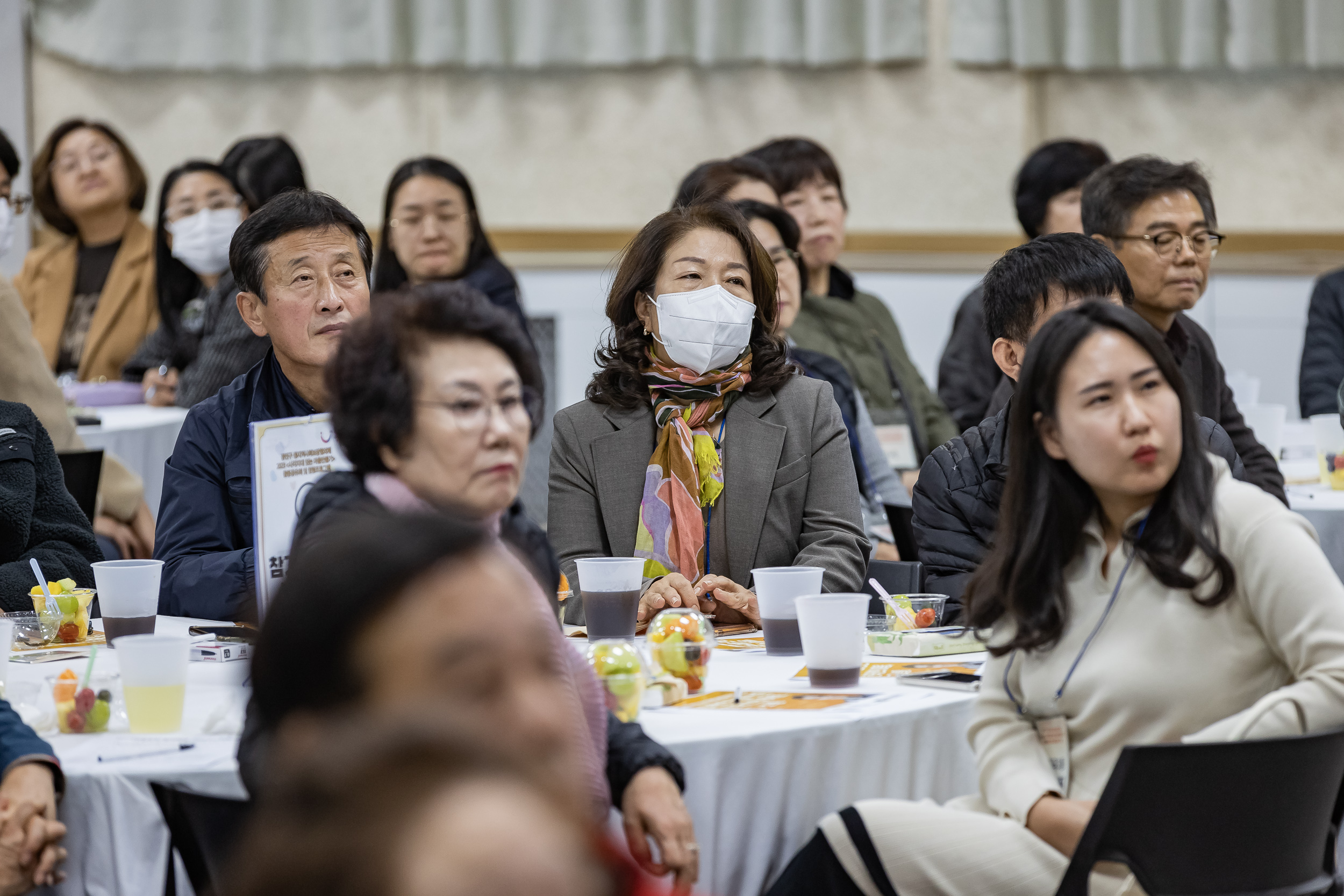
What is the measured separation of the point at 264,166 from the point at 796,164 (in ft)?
7.61

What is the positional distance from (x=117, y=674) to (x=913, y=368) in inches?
148

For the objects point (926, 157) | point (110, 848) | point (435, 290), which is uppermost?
point (926, 157)

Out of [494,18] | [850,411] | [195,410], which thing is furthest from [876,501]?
[494,18]

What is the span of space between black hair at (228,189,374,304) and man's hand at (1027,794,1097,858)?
1.79 m

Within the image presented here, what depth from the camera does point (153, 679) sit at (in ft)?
6.66

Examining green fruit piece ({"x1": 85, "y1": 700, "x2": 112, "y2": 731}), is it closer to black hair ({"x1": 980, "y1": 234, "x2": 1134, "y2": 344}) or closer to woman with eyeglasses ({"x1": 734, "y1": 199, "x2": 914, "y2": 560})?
black hair ({"x1": 980, "y1": 234, "x2": 1134, "y2": 344})

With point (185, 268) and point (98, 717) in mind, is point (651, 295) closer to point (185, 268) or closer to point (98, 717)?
point (98, 717)

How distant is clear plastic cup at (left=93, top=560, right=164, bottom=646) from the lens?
8.17 feet

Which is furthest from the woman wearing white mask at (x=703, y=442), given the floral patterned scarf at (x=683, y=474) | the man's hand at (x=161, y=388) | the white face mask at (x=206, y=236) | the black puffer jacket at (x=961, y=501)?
the white face mask at (x=206, y=236)

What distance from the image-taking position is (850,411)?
443cm

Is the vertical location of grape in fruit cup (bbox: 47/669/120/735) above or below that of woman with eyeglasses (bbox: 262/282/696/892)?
below

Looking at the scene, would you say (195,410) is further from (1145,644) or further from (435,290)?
(1145,644)

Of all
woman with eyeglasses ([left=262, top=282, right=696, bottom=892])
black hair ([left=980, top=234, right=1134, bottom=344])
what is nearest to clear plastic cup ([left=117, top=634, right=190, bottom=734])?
woman with eyeglasses ([left=262, top=282, right=696, bottom=892])

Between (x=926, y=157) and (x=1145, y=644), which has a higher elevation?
(x=926, y=157)
